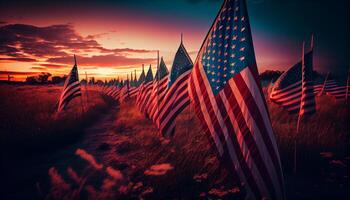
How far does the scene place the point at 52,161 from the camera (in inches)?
285

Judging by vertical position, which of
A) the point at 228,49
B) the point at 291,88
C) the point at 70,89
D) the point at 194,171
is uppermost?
the point at 228,49

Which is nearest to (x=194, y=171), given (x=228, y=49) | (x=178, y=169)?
(x=178, y=169)

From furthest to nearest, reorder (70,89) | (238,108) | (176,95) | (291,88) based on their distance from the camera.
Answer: (70,89)
(291,88)
(176,95)
(238,108)

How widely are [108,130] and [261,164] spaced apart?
11.1 metres

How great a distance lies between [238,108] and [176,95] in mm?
4274

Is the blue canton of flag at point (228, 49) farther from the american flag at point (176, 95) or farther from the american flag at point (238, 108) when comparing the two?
the american flag at point (176, 95)

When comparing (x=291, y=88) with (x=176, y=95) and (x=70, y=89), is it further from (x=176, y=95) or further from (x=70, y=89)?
(x=70, y=89)

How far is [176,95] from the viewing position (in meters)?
7.43

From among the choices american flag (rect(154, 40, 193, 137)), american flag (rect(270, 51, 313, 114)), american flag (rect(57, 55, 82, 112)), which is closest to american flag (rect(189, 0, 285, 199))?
american flag (rect(154, 40, 193, 137))

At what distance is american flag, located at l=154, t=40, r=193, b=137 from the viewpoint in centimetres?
735

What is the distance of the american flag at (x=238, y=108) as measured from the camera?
305 centimetres

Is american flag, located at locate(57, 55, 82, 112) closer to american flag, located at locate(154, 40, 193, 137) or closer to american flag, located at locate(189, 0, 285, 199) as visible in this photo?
american flag, located at locate(154, 40, 193, 137)

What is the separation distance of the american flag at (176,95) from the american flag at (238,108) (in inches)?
128

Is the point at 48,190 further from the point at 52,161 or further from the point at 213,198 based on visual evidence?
the point at 213,198
